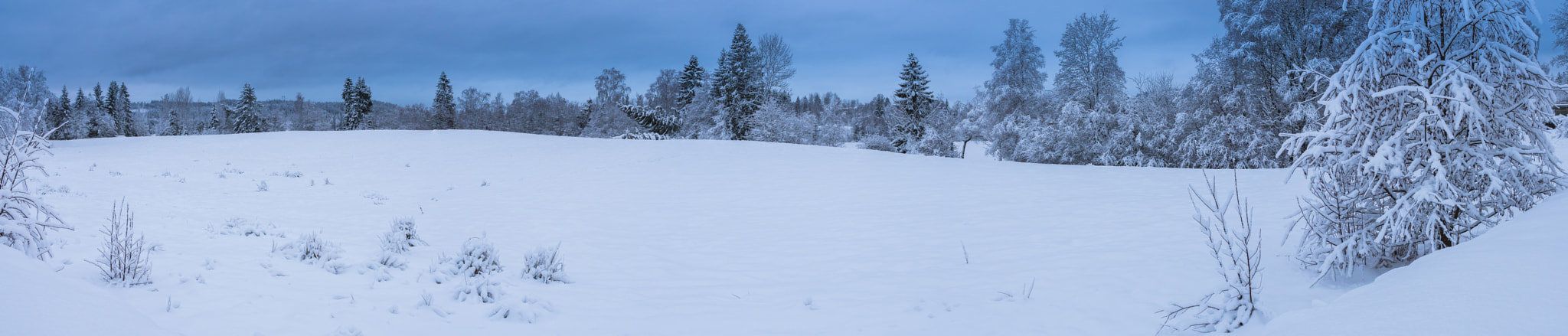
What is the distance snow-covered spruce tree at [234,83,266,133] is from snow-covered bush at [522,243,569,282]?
68173mm

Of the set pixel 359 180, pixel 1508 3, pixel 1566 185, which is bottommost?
pixel 359 180

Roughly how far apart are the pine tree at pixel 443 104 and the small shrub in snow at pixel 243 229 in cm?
5465

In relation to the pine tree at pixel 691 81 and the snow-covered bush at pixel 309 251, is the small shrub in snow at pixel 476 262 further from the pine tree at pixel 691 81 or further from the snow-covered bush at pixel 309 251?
the pine tree at pixel 691 81

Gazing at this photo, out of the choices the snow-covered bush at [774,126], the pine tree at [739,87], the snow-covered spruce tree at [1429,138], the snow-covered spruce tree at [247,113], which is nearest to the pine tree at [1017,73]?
the snow-covered bush at [774,126]

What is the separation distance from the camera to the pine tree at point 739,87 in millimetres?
40781

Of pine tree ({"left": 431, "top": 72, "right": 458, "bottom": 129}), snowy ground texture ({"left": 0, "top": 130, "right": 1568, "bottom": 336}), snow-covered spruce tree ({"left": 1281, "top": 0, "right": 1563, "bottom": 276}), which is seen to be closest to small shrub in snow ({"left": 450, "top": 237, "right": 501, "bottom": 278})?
snowy ground texture ({"left": 0, "top": 130, "right": 1568, "bottom": 336})

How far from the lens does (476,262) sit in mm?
6695

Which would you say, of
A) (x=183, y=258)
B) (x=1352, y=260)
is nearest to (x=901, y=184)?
(x=1352, y=260)

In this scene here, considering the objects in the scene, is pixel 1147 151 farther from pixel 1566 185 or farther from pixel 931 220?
pixel 1566 185

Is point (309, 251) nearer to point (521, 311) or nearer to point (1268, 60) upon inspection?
point (521, 311)

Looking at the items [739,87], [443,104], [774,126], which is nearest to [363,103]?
[443,104]

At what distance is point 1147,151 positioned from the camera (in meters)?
25.4

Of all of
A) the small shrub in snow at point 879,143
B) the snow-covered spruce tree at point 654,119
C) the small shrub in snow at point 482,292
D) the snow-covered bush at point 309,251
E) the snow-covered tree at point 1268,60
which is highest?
the snow-covered tree at point 1268,60

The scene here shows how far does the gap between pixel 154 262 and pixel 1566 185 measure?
11.6m
